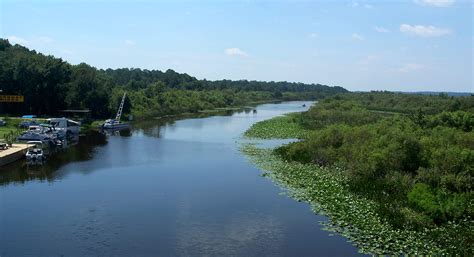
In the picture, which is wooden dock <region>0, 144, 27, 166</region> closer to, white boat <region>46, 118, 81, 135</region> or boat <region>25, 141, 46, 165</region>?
boat <region>25, 141, 46, 165</region>

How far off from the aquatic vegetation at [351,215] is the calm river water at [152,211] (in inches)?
40.8

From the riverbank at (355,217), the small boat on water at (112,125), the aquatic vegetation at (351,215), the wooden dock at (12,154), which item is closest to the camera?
the riverbank at (355,217)

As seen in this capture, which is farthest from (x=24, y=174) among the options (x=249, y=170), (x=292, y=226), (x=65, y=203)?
(x=292, y=226)

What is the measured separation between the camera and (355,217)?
80.3ft

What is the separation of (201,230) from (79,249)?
5927 mm

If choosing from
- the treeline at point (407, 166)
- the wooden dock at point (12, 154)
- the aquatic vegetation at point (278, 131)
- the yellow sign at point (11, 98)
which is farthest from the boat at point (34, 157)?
the yellow sign at point (11, 98)

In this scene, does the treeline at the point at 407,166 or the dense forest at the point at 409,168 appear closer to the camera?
the dense forest at the point at 409,168

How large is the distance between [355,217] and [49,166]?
2732 cm

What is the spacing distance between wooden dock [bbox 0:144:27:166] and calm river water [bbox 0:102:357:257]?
3.20 feet

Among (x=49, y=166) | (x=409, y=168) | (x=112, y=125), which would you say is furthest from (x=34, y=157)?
(x=409, y=168)

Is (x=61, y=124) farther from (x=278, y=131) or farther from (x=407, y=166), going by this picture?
(x=407, y=166)

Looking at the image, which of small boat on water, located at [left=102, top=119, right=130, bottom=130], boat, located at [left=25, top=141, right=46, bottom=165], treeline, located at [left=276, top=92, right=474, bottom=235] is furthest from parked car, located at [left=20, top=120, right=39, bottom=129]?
treeline, located at [left=276, top=92, right=474, bottom=235]

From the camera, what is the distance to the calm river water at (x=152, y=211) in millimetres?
20828

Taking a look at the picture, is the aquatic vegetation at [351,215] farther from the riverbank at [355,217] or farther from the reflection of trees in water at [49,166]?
the reflection of trees in water at [49,166]
